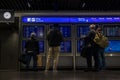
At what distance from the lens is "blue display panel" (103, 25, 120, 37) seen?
15359 millimetres

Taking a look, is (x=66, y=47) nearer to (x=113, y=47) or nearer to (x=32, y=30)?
(x=32, y=30)

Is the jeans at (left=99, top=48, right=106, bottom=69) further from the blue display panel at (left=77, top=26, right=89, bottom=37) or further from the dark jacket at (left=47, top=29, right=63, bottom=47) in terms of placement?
the blue display panel at (left=77, top=26, right=89, bottom=37)

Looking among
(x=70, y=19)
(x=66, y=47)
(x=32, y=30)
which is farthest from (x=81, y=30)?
(x=32, y=30)

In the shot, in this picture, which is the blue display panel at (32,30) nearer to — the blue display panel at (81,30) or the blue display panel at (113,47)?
the blue display panel at (81,30)
